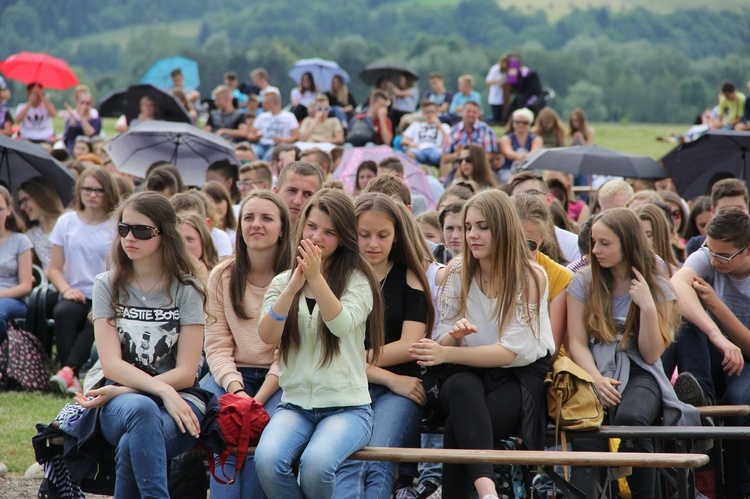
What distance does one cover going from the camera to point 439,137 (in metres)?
15.0

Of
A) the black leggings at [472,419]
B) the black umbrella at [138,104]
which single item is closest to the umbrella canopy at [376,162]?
the black umbrella at [138,104]

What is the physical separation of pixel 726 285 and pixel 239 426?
2.90m

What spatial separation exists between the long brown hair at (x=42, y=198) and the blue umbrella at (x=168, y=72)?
1418cm

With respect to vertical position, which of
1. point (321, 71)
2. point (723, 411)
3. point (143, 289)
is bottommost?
point (723, 411)

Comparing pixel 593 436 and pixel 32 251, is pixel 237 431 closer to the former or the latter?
pixel 593 436

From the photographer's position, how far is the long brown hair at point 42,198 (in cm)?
831

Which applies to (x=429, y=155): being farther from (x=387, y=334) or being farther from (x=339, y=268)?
(x=339, y=268)

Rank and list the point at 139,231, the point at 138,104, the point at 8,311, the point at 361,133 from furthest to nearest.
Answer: the point at 361,133 → the point at 138,104 → the point at 8,311 → the point at 139,231

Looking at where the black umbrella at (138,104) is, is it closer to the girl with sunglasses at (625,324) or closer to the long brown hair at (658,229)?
the long brown hair at (658,229)

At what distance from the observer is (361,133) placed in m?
16.0

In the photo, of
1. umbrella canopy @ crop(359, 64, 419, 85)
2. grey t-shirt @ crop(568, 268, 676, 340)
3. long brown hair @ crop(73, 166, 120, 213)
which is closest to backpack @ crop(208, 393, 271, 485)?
grey t-shirt @ crop(568, 268, 676, 340)

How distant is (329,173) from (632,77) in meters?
56.9

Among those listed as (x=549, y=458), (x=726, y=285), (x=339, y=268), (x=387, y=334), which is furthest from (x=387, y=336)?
(x=726, y=285)

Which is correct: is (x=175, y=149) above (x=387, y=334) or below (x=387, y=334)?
above
